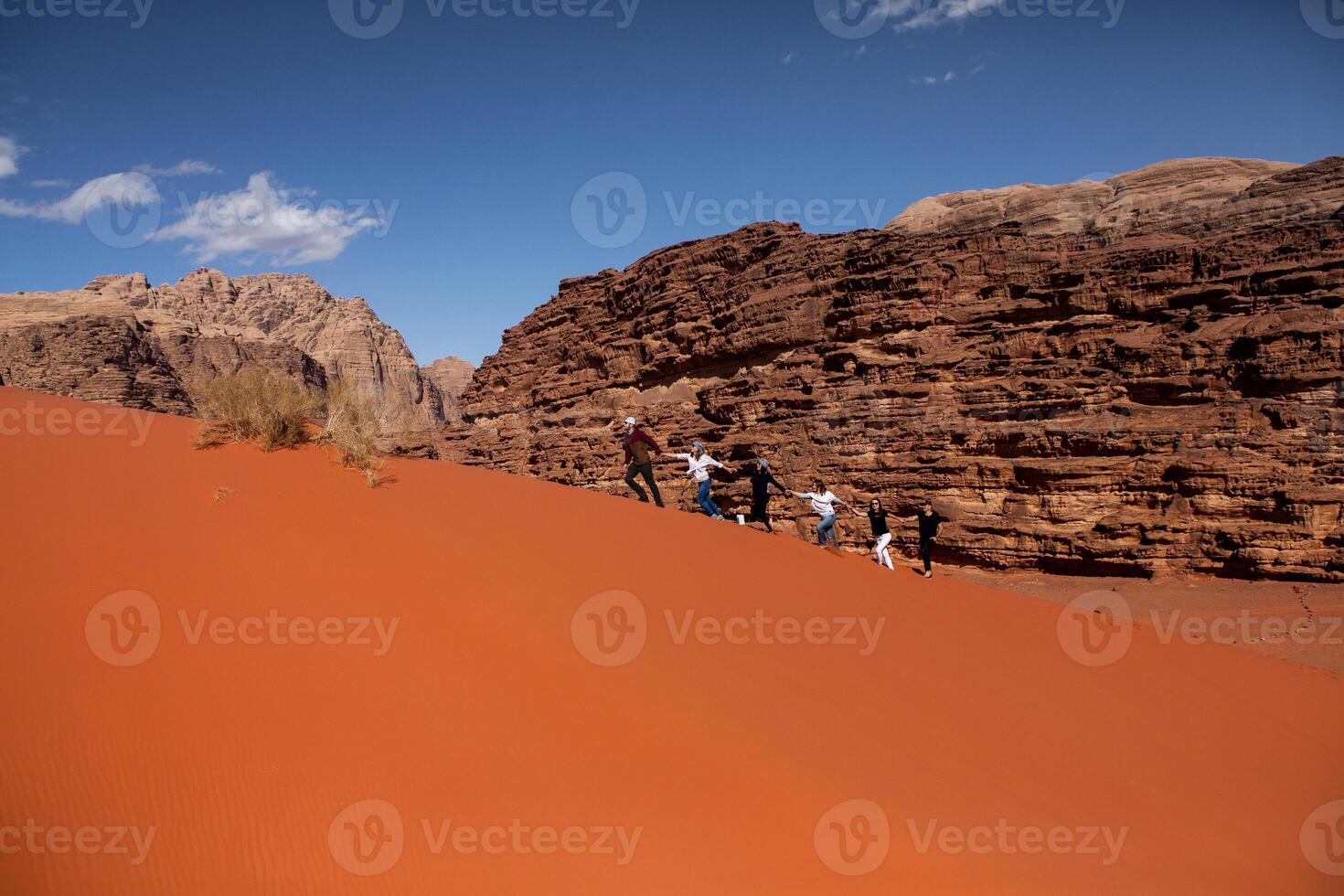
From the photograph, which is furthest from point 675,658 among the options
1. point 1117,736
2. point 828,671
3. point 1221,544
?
point 1221,544

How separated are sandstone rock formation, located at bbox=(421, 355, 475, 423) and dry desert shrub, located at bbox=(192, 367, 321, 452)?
92.7 m

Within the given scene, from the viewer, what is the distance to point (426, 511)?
233 inches

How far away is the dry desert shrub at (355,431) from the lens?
20.6ft

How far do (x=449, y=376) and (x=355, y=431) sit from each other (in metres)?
113

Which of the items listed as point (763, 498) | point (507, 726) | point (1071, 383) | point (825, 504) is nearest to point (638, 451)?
point (763, 498)

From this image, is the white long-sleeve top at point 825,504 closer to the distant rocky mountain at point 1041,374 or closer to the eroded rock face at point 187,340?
the distant rocky mountain at point 1041,374

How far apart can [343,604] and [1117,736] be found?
5211 mm

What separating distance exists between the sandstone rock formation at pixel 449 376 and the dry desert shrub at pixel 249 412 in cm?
9271

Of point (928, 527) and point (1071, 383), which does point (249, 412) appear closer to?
point (928, 527)

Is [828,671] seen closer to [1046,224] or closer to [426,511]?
[426,511]

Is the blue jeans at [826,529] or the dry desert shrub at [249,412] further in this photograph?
the blue jeans at [826,529]

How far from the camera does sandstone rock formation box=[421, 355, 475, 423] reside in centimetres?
9967

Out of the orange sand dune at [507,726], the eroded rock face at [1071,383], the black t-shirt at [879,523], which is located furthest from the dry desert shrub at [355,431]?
the eroded rock face at [1071,383]

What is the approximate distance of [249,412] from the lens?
621 cm
